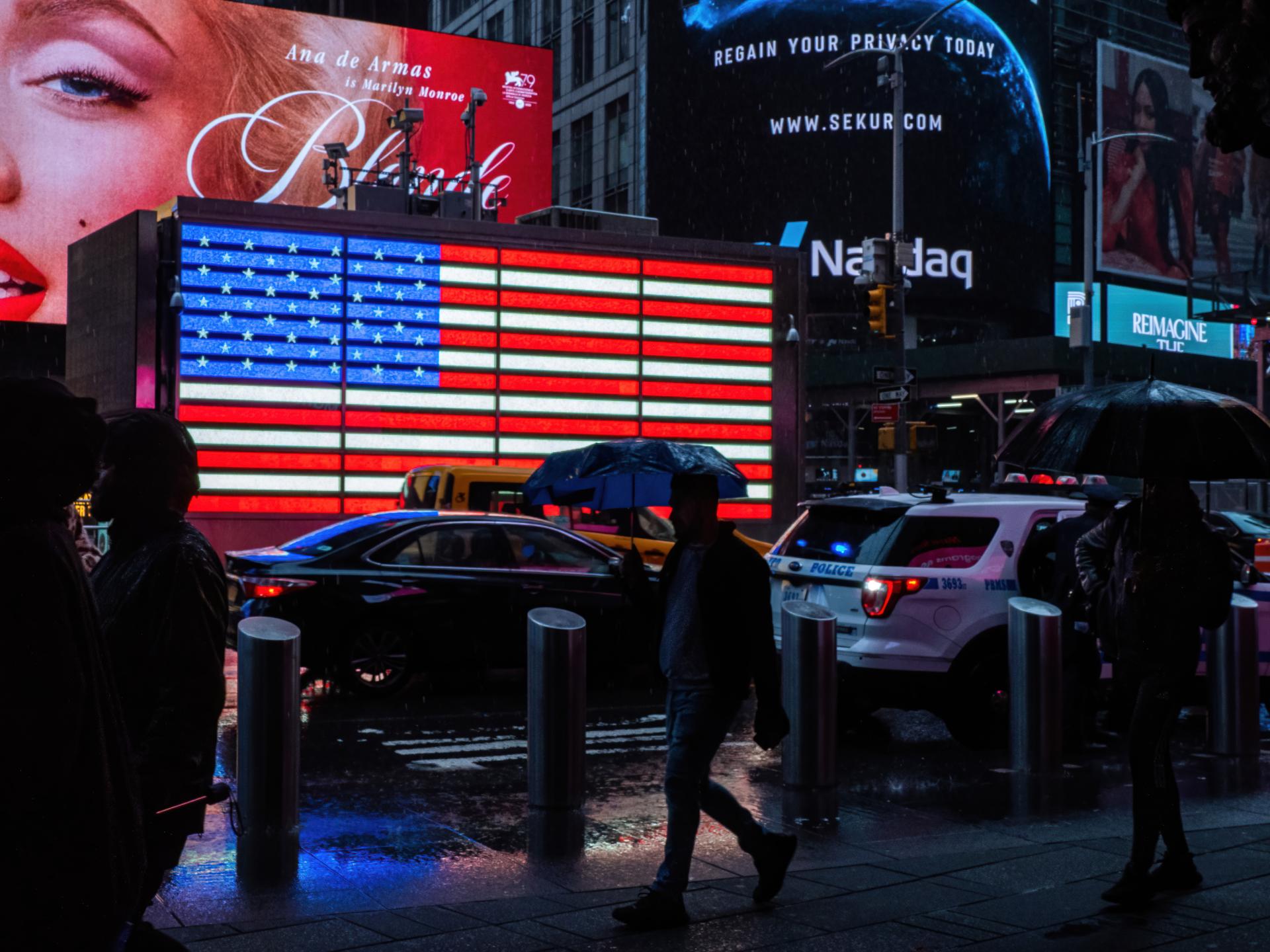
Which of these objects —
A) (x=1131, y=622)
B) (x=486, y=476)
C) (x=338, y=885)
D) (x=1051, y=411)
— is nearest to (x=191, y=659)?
(x=338, y=885)

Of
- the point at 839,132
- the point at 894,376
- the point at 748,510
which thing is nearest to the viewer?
the point at 894,376

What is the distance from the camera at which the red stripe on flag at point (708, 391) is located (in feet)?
92.3

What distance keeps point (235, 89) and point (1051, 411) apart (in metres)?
44.8

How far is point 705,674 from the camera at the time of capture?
6.14 m

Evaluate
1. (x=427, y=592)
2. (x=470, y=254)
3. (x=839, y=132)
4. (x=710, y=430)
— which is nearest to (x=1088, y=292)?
(x=710, y=430)

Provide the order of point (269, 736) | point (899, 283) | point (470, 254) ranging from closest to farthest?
point (269, 736), point (899, 283), point (470, 254)

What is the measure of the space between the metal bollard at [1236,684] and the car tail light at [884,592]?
6.86 ft

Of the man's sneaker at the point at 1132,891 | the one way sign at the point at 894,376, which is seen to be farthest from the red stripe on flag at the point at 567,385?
the man's sneaker at the point at 1132,891

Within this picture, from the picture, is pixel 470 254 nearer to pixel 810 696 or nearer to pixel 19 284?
pixel 810 696

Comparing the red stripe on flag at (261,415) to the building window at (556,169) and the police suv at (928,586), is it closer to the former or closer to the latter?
the police suv at (928,586)

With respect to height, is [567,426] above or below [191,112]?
below

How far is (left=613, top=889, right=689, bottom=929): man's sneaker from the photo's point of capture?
19.3ft

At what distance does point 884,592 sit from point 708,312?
18.4 metres

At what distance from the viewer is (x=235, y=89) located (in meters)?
48.3
